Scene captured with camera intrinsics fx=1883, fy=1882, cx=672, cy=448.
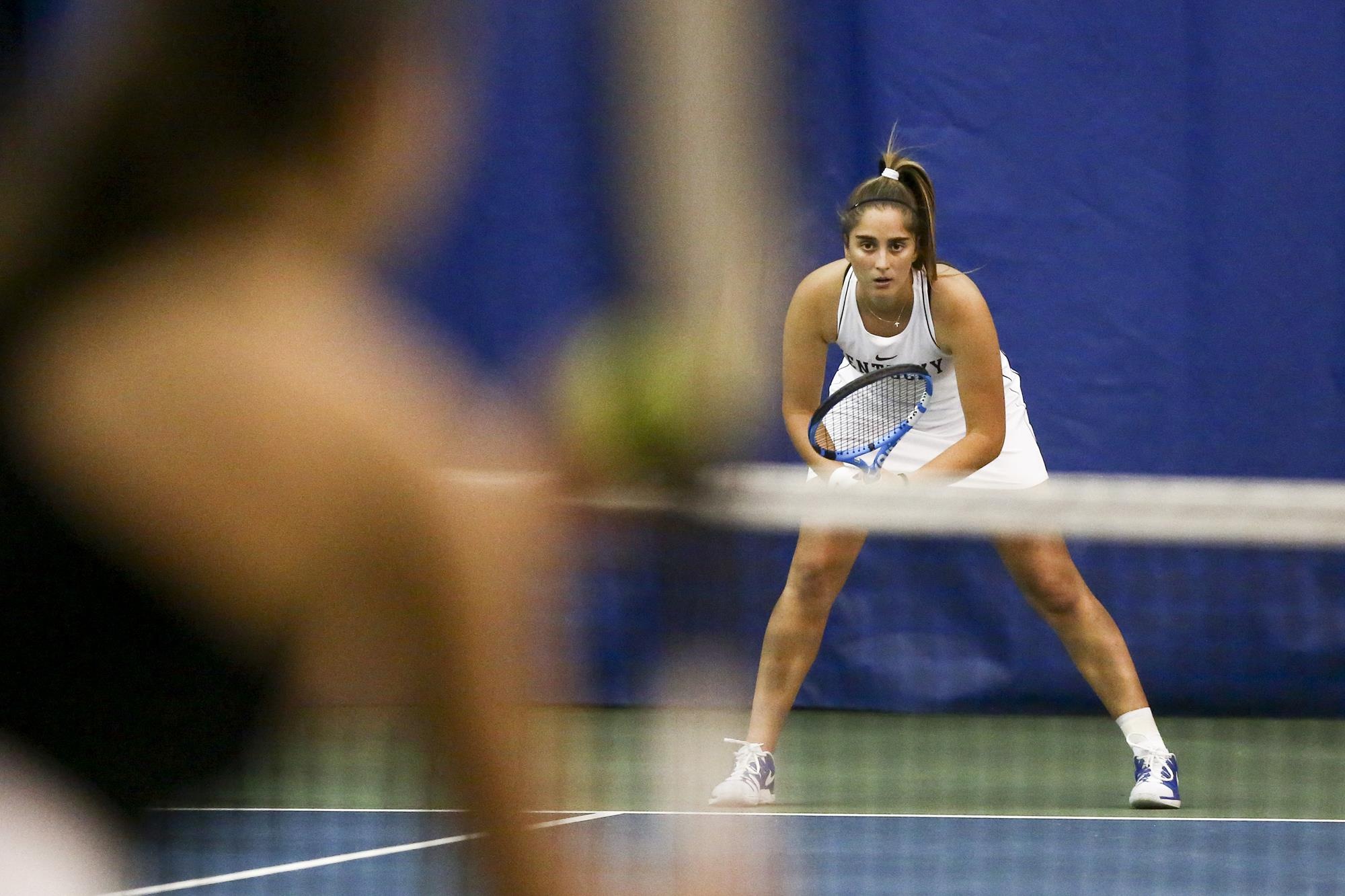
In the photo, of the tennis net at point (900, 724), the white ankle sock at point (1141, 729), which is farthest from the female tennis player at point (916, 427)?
the tennis net at point (900, 724)

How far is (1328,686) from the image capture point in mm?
5820

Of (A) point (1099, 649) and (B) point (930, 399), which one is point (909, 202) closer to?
(B) point (930, 399)

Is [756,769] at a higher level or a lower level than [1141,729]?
lower

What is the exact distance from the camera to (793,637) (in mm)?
4027

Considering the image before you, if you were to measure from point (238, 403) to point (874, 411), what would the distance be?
345 centimetres

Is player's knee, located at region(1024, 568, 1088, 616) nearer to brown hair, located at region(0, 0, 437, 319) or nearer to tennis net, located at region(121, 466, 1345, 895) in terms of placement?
tennis net, located at region(121, 466, 1345, 895)

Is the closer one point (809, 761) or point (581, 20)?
point (581, 20)

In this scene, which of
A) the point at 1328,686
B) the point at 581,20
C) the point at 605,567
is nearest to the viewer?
the point at 581,20

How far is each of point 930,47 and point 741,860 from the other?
16.3 feet

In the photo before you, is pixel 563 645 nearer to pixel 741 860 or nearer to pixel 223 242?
pixel 741 860

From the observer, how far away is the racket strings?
419cm

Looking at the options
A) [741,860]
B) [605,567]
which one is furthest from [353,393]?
[605,567]

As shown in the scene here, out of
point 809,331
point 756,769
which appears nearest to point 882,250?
point 809,331

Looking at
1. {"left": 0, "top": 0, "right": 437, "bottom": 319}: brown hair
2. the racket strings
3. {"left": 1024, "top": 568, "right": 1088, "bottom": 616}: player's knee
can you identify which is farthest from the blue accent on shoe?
{"left": 0, "top": 0, "right": 437, "bottom": 319}: brown hair
